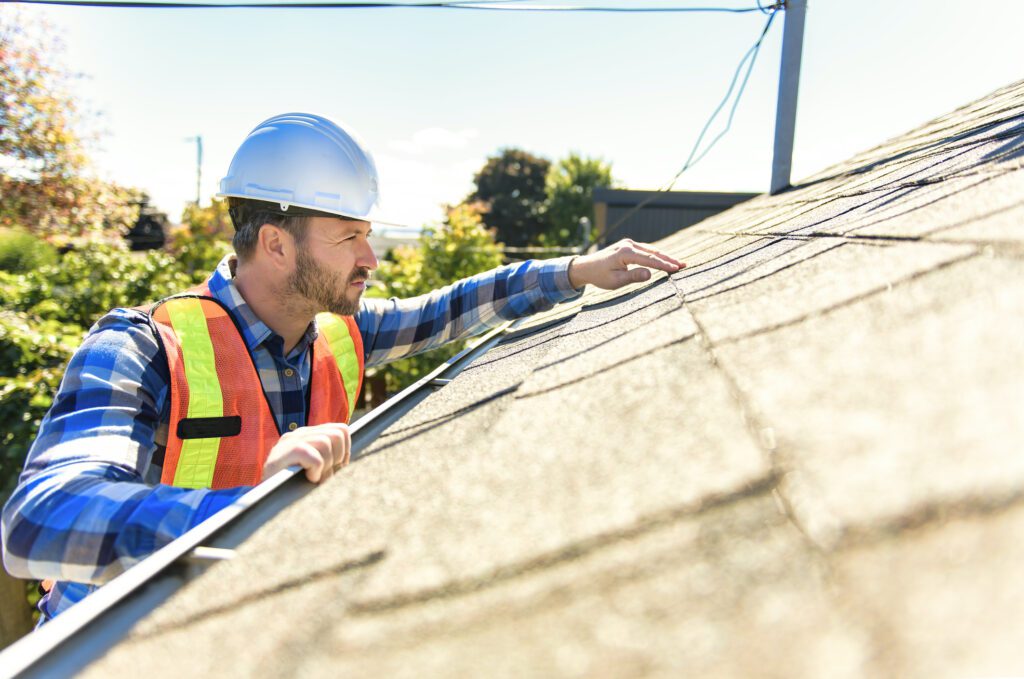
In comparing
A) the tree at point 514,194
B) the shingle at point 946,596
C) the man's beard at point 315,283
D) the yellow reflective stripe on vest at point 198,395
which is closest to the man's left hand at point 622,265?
the man's beard at point 315,283

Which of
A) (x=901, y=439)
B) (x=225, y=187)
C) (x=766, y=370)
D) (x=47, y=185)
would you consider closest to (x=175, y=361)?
(x=225, y=187)

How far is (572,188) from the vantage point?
40.8 metres

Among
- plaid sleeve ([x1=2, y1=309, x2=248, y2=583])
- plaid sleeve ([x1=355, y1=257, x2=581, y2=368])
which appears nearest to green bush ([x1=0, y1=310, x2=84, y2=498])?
plaid sleeve ([x1=355, y1=257, x2=581, y2=368])

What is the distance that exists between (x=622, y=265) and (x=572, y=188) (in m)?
39.3

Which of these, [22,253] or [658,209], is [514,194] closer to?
[658,209]

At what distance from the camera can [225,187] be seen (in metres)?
2.69

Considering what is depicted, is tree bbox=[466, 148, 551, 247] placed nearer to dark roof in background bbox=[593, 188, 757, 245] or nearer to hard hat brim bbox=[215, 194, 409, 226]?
dark roof in background bbox=[593, 188, 757, 245]

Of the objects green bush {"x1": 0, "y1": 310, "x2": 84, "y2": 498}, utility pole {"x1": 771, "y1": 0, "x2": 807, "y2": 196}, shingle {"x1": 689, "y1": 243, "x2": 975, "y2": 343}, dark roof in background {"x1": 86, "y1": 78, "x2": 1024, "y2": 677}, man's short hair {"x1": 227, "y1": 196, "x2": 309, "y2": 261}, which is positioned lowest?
green bush {"x1": 0, "y1": 310, "x2": 84, "y2": 498}

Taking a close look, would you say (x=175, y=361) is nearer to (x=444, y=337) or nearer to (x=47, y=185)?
(x=444, y=337)

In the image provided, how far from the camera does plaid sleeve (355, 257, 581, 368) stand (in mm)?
3252

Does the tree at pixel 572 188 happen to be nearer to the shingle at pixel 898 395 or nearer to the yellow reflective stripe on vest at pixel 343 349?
the yellow reflective stripe on vest at pixel 343 349

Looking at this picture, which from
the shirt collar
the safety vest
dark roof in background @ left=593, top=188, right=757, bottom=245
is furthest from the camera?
dark roof in background @ left=593, top=188, right=757, bottom=245

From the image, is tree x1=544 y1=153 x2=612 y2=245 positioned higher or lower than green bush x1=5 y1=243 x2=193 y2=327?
higher

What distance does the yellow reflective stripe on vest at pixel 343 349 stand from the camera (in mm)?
2937
